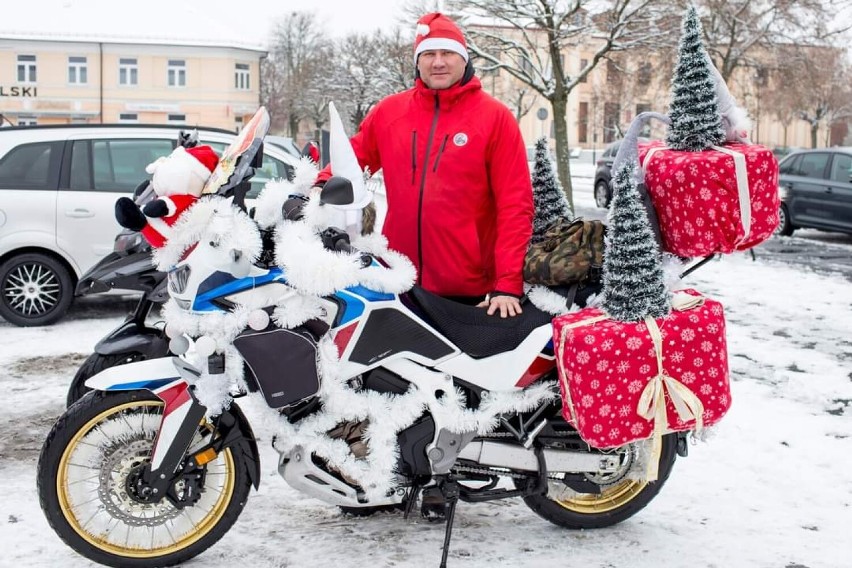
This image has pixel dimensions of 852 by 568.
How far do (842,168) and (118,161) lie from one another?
11.7 metres

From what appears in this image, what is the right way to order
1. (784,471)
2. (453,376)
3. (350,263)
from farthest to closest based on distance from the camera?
(784,471)
(453,376)
(350,263)

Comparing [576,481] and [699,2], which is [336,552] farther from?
[699,2]

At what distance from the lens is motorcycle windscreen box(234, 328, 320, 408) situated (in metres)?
3.51

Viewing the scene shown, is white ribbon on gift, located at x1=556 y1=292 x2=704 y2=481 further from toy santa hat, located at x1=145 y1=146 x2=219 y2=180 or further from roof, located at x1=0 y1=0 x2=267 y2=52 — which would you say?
roof, located at x1=0 y1=0 x2=267 y2=52

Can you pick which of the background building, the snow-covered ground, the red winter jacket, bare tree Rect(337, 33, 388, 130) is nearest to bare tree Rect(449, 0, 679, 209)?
the snow-covered ground

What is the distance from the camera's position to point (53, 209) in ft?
28.0

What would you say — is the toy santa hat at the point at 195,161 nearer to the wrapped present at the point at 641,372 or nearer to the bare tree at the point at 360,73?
the wrapped present at the point at 641,372

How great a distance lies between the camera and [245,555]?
3934 millimetres

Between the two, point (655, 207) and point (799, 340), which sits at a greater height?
point (655, 207)

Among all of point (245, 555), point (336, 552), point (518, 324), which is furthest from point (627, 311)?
point (245, 555)

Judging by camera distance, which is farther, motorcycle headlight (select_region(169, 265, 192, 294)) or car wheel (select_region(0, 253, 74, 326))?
car wheel (select_region(0, 253, 74, 326))

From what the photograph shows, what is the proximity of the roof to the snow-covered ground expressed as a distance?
171 ft

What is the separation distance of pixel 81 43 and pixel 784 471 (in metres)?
55.9

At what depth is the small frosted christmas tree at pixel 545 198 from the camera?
4305 millimetres
